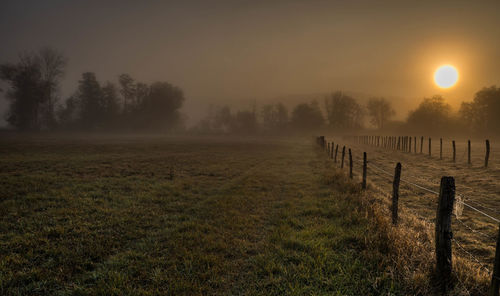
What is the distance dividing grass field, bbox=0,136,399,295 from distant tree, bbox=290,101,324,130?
9800 centimetres

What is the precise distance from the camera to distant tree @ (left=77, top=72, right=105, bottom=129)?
7400 centimetres

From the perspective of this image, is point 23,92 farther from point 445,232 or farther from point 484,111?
point 484,111

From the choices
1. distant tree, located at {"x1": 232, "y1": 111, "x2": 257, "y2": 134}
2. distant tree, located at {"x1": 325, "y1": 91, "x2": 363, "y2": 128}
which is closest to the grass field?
distant tree, located at {"x1": 325, "y1": 91, "x2": 363, "y2": 128}

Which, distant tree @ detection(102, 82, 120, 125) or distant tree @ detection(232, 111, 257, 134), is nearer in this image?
distant tree @ detection(102, 82, 120, 125)

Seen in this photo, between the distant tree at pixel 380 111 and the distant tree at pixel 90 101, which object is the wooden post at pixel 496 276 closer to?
the distant tree at pixel 90 101

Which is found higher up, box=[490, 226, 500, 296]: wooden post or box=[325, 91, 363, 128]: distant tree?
box=[325, 91, 363, 128]: distant tree

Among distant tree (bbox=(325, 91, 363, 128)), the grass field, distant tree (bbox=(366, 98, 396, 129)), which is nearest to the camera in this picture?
the grass field

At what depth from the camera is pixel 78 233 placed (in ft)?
20.0

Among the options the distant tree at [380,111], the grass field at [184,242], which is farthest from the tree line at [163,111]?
the grass field at [184,242]

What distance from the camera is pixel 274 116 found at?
123 m

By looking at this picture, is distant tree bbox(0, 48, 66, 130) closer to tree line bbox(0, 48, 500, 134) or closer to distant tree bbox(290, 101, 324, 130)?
tree line bbox(0, 48, 500, 134)

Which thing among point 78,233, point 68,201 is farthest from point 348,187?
point 68,201

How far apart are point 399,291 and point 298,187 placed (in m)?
7.88

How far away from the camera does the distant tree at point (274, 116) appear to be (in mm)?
116750
